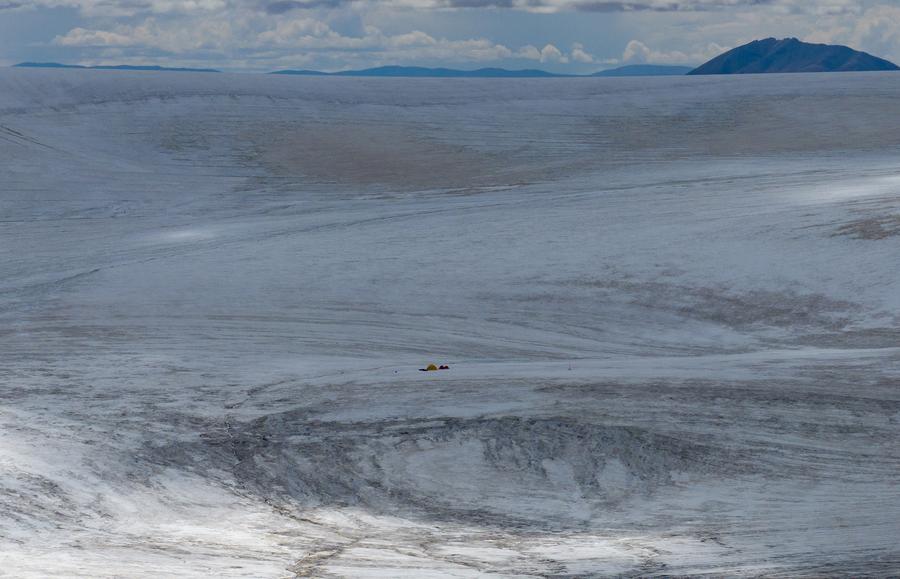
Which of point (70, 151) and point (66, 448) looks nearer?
point (66, 448)

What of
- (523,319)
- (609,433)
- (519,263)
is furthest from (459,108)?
(609,433)

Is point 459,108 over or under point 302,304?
over

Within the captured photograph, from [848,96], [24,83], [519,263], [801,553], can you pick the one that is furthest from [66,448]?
[848,96]

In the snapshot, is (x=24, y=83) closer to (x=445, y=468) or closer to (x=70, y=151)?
(x=70, y=151)

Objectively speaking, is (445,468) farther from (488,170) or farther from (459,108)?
(459,108)

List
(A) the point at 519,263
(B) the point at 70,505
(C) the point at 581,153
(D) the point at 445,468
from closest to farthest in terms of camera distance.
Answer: (B) the point at 70,505
(D) the point at 445,468
(A) the point at 519,263
(C) the point at 581,153

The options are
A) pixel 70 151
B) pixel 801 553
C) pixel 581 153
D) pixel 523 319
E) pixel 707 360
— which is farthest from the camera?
pixel 581 153
